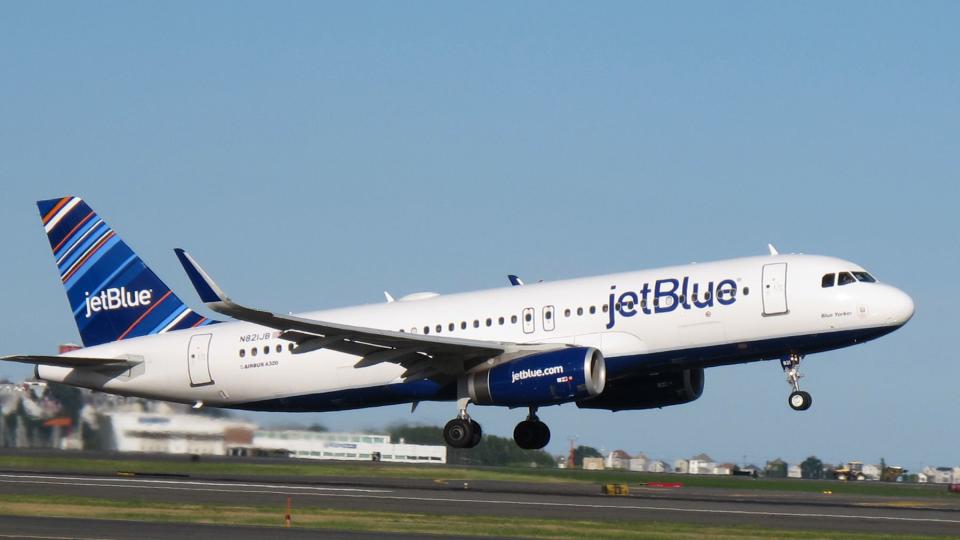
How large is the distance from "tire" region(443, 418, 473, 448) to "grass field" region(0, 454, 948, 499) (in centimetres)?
483

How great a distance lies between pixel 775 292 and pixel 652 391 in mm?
6759

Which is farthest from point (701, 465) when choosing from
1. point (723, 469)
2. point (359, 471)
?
point (359, 471)

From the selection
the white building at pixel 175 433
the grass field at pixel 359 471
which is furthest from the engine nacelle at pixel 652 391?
the white building at pixel 175 433

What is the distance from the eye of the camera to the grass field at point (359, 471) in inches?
1788

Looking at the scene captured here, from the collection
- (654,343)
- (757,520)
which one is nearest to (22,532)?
(757,520)

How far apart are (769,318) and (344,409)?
538 inches

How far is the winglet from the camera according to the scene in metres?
35.3

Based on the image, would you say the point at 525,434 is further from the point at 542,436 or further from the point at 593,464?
the point at 593,464

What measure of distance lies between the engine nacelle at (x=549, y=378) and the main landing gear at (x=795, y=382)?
504 cm

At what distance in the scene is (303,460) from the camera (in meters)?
57.4

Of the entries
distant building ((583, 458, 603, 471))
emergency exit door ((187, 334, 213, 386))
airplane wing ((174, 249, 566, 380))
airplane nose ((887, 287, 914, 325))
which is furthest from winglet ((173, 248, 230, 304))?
distant building ((583, 458, 603, 471))

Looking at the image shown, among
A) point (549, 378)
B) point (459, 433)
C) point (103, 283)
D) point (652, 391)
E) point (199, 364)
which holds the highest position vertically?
point (103, 283)

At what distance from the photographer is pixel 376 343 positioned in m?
39.0

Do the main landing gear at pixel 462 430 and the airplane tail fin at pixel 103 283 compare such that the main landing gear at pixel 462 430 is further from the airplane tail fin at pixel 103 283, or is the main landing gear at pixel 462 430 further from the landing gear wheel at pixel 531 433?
the airplane tail fin at pixel 103 283
